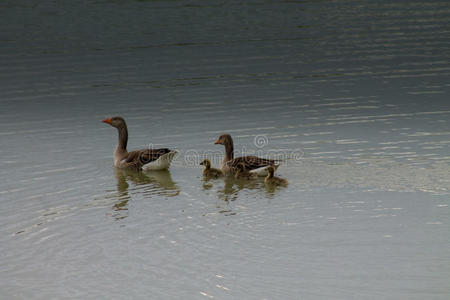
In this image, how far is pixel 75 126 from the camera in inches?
792

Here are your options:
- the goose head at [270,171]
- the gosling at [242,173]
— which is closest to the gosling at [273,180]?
the goose head at [270,171]

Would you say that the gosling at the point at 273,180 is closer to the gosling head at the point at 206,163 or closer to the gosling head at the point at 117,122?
the gosling head at the point at 206,163

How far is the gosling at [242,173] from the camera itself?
1459cm

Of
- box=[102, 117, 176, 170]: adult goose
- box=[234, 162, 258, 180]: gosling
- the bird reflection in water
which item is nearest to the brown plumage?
box=[234, 162, 258, 180]: gosling

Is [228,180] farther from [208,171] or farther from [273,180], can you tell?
[273,180]

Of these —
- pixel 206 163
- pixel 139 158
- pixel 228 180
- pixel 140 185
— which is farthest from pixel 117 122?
pixel 228 180

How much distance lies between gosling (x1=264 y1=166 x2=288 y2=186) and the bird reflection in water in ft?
5.38

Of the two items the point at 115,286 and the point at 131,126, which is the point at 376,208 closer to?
the point at 115,286

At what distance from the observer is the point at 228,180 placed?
14.8m

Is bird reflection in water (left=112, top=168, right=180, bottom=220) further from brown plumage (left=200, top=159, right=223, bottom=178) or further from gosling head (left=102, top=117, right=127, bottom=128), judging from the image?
gosling head (left=102, top=117, right=127, bottom=128)

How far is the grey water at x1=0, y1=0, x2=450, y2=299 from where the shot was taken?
971 centimetres

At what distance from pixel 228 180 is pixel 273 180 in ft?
4.00

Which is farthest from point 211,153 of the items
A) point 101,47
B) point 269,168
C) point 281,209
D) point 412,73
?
point 101,47

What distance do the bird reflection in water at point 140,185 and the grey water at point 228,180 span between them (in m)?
0.06
